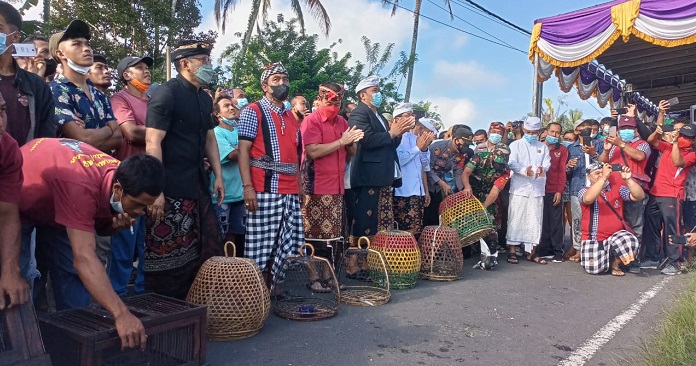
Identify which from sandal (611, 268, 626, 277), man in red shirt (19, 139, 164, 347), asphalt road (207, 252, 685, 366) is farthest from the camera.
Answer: sandal (611, 268, 626, 277)

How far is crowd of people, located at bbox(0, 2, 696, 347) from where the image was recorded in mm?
2510

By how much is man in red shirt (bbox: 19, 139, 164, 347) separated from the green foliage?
830cm

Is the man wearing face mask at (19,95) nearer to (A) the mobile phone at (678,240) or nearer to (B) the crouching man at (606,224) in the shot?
(B) the crouching man at (606,224)

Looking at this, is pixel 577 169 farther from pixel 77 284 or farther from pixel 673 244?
pixel 77 284

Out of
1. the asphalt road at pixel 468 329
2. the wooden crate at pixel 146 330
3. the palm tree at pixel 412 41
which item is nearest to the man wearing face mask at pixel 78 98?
the wooden crate at pixel 146 330

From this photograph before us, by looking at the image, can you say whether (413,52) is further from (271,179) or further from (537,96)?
(271,179)

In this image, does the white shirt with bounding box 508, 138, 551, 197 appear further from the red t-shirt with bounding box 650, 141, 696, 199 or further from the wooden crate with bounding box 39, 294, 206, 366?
the wooden crate with bounding box 39, 294, 206, 366

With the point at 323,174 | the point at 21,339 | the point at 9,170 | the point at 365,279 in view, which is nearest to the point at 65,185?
the point at 9,170

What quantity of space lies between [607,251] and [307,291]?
357 centimetres

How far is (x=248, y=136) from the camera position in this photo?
4285mm

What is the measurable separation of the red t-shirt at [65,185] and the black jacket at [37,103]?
1.37 ft

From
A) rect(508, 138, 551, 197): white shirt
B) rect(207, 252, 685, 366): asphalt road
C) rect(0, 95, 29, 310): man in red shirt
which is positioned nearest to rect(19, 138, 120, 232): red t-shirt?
rect(0, 95, 29, 310): man in red shirt

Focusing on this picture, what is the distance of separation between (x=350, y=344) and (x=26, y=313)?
1.92 metres

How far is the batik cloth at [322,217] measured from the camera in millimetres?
5008
